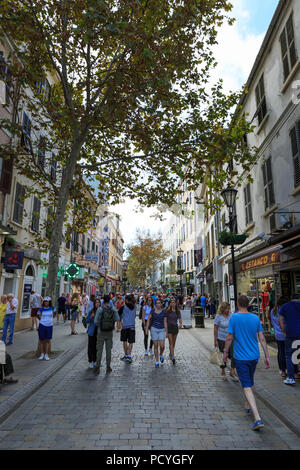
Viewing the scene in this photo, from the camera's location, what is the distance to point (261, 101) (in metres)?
12.8

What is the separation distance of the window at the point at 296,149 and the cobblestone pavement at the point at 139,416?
6.31m

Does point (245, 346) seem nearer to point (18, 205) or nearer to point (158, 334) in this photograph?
point (158, 334)

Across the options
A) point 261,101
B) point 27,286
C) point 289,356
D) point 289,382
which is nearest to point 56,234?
point 27,286

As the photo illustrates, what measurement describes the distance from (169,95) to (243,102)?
739cm

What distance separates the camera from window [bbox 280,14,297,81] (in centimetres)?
993

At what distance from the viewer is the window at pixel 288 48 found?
9.93 meters

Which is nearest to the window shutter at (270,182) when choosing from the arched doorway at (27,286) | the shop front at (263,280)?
the shop front at (263,280)

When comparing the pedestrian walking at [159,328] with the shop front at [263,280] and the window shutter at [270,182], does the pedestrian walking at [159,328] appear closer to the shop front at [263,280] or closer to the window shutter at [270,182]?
the shop front at [263,280]

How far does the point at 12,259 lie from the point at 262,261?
1000 cm

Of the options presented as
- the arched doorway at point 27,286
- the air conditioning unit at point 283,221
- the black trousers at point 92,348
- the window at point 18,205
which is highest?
the window at point 18,205

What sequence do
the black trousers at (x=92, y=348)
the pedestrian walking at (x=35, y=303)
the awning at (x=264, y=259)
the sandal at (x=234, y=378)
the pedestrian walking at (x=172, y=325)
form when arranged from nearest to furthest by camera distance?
1. the sandal at (x=234, y=378)
2. the black trousers at (x=92, y=348)
3. the pedestrian walking at (x=172, y=325)
4. the awning at (x=264, y=259)
5. the pedestrian walking at (x=35, y=303)

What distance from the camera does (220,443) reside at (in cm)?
388

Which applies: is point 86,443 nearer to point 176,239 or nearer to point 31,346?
point 31,346

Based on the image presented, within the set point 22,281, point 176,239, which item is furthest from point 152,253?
point 22,281
